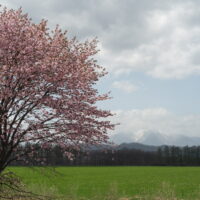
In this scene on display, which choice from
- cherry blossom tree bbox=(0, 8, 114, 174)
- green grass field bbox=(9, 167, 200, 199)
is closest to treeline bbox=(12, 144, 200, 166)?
green grass field bbox=(9, 167, 200, 199)

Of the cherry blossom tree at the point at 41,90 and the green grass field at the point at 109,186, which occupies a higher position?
the cherry blossom tree at the point at 41,90

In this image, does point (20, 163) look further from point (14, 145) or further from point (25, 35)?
point (25, 35)

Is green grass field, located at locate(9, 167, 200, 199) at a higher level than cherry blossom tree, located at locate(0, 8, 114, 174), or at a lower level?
lower

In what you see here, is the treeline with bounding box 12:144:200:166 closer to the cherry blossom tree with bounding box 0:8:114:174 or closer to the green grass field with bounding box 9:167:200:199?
the green grass field with bounding box 9:167:200:199

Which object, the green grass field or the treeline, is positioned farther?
the treeline

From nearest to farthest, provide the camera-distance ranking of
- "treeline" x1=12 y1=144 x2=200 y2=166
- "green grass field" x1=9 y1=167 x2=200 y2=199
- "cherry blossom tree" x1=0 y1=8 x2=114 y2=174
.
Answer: "cherry blossom tree" x1=0 y1=8 x2=114 y2=174, "green grass field" x1=9 y1=167 x2=200 y2=199, "treeline" x1=12 y1=144 x2=200 y2=166

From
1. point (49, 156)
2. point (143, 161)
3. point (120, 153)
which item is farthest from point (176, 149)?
point (49, 156)

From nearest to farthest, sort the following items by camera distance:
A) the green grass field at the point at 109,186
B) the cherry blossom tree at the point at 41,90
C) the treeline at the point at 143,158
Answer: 1. the cherry blossom tree at the point at 41,90
2. the green grass field at the point at 109,186
3. the treeline at the point at 143,158

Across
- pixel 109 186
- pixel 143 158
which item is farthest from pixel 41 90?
pixel 143 158

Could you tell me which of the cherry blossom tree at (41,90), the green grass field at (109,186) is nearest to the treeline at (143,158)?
the green grass field at (109,186)

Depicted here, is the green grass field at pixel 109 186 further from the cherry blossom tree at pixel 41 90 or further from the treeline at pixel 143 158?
the treeline at pixel 143 158

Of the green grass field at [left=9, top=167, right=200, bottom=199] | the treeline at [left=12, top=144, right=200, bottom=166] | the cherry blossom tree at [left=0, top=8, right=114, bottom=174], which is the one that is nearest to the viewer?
the cherry blossom tree at [left=0, top=8, right=114, bottom=174]

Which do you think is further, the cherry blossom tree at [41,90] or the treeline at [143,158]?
the treeline at [143,158]

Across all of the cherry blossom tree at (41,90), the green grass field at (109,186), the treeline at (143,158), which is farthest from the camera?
the treeline at (143,158)
